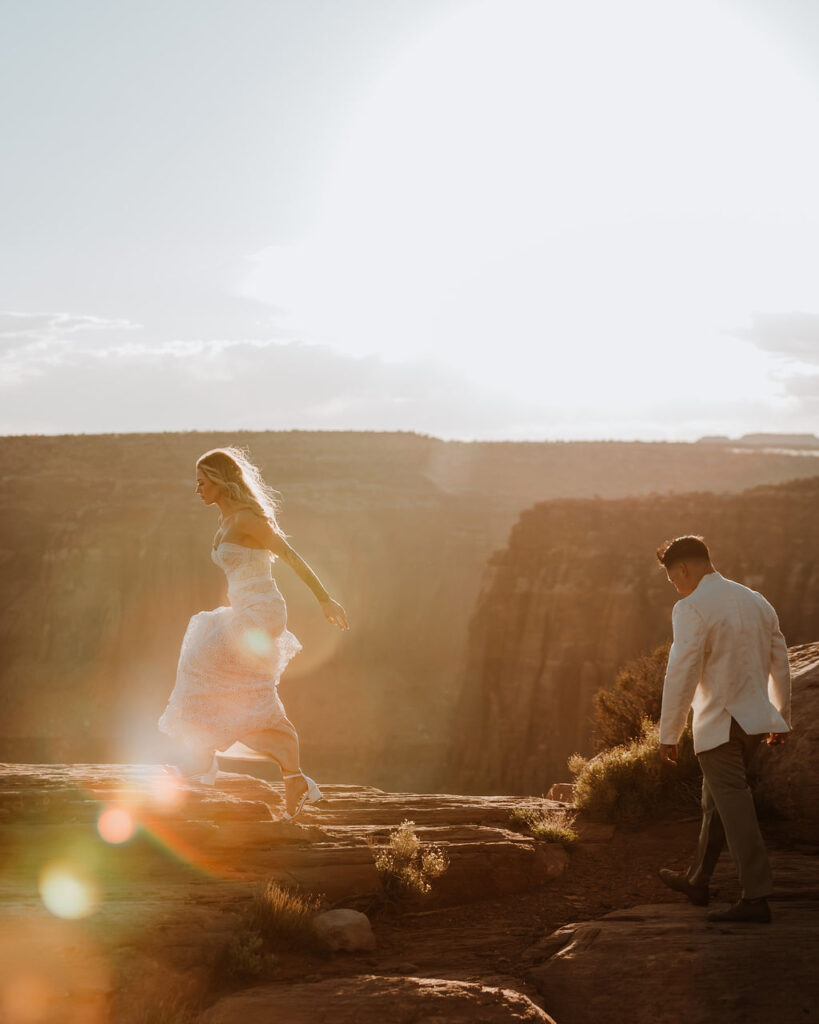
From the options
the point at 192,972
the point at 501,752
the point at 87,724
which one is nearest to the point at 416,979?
the point at 192,972

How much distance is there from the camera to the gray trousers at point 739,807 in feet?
17.4

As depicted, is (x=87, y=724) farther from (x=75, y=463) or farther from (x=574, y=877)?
(x=574, y=877)

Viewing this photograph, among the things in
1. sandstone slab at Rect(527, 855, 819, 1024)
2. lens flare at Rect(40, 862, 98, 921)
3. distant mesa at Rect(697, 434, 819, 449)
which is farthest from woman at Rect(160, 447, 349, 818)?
distant mesa at Rect(697, 434, 819, 449)

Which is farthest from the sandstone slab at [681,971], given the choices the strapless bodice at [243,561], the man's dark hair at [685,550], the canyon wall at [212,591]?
the canyon wall at [212,591]

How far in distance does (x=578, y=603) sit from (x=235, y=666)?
3174cm

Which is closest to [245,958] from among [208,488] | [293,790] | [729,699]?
[293,790]

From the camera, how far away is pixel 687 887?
5777 millimetres

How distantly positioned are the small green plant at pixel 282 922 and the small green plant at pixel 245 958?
12cm

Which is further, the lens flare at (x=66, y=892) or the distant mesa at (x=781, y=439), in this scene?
the distant mesa at (x=781, y=439)

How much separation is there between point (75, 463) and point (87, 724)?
36340mm

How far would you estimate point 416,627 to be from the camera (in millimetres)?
59594

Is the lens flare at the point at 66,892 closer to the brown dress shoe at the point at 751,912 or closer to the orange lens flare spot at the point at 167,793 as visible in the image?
the orange lens flare spot at the point at 167,793

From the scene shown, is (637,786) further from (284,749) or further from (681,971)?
(681,971)

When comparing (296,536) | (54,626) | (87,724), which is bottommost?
(87,724)
